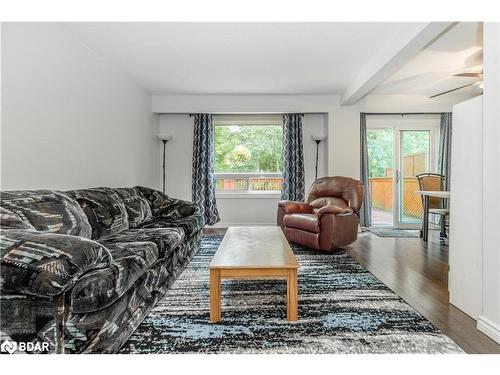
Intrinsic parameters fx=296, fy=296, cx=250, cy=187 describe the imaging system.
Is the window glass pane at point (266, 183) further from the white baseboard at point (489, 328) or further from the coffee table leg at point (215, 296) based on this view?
the white baseboard at point (489, 328)

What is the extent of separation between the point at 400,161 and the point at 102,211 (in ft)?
17.2

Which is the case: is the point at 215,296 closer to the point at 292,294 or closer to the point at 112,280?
the point at 292,294

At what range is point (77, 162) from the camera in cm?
304

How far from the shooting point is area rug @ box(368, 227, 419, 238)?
190 inches

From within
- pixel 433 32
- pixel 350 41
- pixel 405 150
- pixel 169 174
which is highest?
pixel 350 41

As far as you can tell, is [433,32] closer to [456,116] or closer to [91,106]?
[456,116]

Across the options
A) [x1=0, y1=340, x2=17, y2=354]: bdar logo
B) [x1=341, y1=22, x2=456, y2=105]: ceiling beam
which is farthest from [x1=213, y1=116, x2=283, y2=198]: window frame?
[x1=0, y1=340, x2=17, y2=354]: bdar logo

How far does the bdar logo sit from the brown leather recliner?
291cm

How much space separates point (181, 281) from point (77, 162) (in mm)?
1653

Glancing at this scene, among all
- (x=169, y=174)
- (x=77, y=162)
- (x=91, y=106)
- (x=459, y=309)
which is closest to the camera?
(x=459, y=309)

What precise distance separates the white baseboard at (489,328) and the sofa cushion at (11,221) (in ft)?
8.94

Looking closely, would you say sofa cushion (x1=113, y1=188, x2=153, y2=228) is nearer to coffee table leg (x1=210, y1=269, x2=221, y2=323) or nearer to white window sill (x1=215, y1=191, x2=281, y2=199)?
coffee table leg (x1=210, y1=269, x2=221, y2=323)

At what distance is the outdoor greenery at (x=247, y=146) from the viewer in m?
5.64
